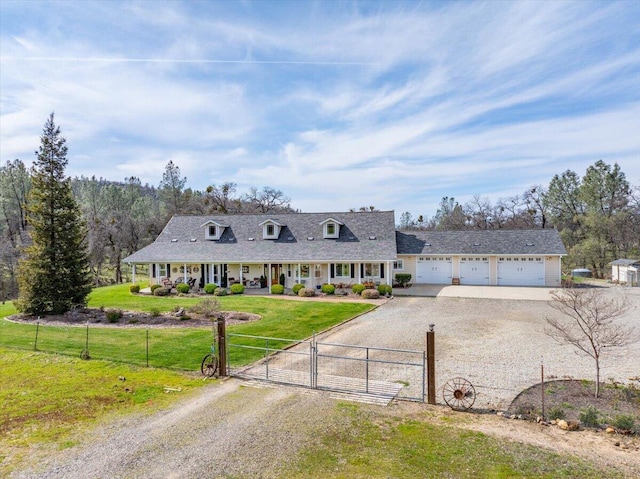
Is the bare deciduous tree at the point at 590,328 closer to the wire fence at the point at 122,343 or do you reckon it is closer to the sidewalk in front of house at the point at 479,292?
the sidewalk in front of house at the point at 479,292

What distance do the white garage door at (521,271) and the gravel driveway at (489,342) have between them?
754cm

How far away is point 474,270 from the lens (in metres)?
33.2

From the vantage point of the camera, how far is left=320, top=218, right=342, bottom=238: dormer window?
106ft

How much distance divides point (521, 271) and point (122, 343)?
2899 cm

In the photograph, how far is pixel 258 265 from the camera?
31.4m

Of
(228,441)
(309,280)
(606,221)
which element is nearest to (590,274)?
(606,221)

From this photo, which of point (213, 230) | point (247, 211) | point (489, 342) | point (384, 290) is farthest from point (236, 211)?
point (489, 342)

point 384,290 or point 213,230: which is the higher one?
point 213,230

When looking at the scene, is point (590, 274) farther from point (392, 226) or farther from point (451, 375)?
point (451, 375)

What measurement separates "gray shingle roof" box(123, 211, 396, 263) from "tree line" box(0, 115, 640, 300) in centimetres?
763

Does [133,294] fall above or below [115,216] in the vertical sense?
below

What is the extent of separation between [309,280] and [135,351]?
17032mm

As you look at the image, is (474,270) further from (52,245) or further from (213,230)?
(52,245)

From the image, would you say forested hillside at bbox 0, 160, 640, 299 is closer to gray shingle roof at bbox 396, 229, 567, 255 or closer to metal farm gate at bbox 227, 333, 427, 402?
gray shingle roof at bbox 396, 229, 567, 255
